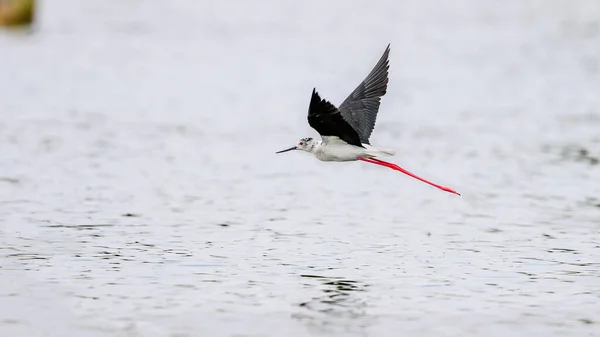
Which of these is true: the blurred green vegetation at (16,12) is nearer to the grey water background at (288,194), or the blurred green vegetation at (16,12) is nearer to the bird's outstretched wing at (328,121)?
the grey water background at (288,194)

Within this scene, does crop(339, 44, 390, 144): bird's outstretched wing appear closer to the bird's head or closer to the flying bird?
the flying bird

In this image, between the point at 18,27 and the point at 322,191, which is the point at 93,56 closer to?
the point at 18,27

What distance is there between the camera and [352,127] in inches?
419

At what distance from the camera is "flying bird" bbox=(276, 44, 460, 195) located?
32.9 ft

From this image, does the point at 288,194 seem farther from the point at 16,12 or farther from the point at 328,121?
the point at 16,12

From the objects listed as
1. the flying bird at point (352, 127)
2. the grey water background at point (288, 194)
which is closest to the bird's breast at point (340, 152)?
the flying bird at point (352, 127)

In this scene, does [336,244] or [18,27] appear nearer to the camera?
[336,244]

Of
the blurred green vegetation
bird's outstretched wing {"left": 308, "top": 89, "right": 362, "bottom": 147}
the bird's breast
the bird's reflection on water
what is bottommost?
the bird's reflection on water

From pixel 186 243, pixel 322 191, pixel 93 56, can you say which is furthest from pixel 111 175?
pixel 93 56

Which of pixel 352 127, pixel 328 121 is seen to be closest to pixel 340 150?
pixel 352 127

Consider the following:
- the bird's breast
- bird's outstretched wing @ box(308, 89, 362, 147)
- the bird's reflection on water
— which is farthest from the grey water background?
bird's outstretched wing @ box(308, 89, 362, 147)

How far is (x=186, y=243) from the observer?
1080cm

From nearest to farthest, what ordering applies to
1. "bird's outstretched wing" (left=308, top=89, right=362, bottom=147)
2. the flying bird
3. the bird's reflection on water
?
the bird's reflection on water, "bird's outstretched wing" (left=308, top=89, right=362, bottom=147), the flying bird

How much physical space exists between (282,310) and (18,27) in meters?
25.8
